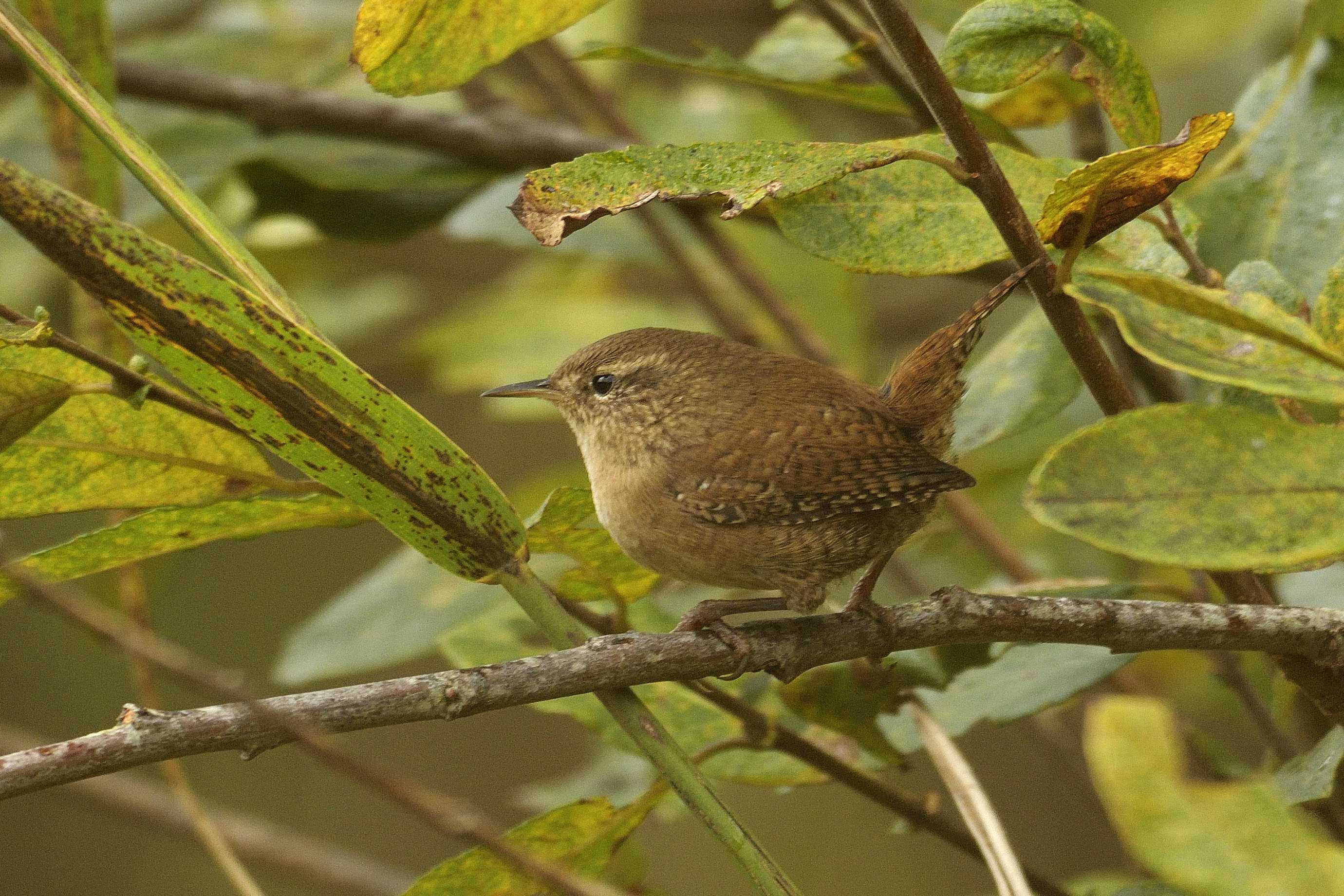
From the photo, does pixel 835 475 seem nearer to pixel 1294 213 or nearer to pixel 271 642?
pixel 1294 213

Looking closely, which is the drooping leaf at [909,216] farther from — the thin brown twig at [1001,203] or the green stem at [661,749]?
the green stem at [661,749]

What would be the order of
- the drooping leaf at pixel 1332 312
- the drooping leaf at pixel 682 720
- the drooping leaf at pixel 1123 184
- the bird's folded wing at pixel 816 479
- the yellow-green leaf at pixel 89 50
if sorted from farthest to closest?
the bird's folded wing at pixel 816 479 → the drooping leaf at pixel 682 720 → the yellow-green leaf at pixel 89 50 → the drooping leaf at pixel 1332 312 → the drooping leaf at pixel 1123 184

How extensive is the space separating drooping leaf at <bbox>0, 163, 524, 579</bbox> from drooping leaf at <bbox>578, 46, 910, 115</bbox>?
73 cm

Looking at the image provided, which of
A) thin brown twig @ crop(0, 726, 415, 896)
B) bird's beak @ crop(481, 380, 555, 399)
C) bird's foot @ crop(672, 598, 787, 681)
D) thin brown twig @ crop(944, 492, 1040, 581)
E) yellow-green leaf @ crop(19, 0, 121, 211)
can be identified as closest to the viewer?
bird's foot @ crop(672, 598, 787, 681)

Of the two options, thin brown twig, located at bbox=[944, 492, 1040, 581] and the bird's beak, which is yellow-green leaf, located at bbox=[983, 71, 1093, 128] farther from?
the bird's beak

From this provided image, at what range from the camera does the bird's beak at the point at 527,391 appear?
2627 millimetres

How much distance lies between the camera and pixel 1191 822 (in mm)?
804

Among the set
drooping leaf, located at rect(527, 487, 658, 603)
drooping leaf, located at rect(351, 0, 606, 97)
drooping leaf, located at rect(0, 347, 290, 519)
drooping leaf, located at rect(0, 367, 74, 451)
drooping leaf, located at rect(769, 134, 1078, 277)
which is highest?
drooping leaf, located at rect(351, 0, 606, 97)

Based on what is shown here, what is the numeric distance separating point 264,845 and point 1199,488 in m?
2.44

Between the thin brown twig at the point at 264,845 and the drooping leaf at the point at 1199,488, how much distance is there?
2166 mm

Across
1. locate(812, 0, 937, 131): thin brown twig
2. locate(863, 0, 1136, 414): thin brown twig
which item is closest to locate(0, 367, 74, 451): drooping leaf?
locate(863, 0, 1136, 414): thin brown twig

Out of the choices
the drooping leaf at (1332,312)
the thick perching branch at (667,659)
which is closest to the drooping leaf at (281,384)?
the thick perching branch at (667,659)

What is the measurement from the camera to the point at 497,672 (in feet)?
4.02

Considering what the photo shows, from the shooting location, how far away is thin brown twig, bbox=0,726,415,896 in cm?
298
